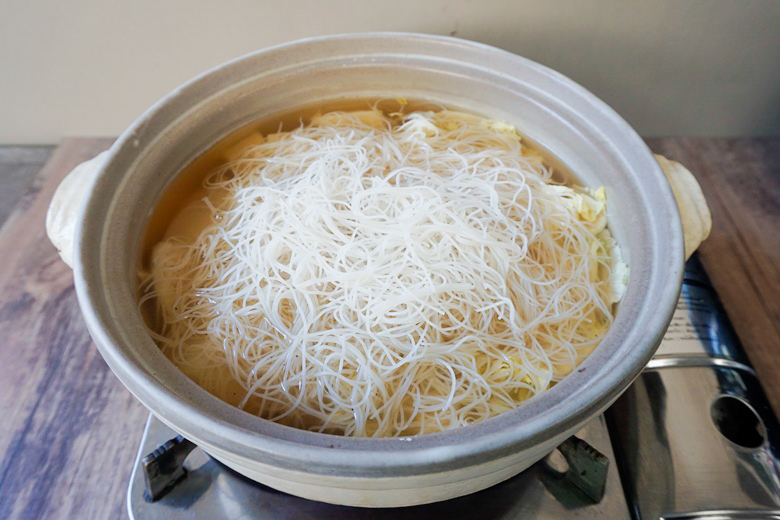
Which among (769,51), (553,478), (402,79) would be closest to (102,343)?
(553,478)

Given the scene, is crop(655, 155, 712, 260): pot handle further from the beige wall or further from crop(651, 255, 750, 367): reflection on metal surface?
the beige wall

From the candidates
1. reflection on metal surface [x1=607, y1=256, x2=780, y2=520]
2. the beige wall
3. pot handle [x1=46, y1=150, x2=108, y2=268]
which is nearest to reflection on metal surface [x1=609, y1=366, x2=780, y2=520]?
reflection on metal surface [x1=607, y1=256, x2=780, y2=520]

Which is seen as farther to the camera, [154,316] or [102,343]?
[154,316]

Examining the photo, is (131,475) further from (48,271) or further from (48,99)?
(48,99)

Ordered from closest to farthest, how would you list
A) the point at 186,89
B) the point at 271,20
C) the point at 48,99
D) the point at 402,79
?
the point at 186,89 < the point at 402,79 < the point at 271,20 < the point at 48,99

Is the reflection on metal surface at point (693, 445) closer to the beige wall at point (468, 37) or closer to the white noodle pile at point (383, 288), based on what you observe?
the white noodle pile at point (383, 288)

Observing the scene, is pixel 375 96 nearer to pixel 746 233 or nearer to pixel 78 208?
pixel 78 208
